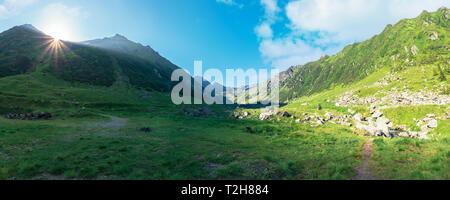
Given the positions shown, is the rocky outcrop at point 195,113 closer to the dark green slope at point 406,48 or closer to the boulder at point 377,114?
the boulder at point 377,114

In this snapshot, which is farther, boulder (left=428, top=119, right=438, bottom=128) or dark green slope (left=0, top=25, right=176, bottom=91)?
dark green slope (left=0, top=25, right=176, bottom=91)

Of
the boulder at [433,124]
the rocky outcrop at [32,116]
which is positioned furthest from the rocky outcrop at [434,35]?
the rocky outcrop at [32,116]

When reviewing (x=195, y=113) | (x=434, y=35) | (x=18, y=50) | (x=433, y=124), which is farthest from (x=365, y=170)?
(x=434, y=35)

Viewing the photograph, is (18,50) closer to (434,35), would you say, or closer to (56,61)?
(56,61)

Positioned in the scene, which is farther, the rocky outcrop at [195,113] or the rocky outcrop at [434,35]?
the rocky outcrop at [434,35]

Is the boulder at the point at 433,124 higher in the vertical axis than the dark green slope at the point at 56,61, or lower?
lower

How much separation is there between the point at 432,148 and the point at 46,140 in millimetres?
31992

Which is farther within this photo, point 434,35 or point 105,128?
point 434,35

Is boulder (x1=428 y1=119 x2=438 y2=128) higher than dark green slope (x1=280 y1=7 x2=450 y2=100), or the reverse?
dark green slope (x1=280 y1=7 x2=450 y2=100)

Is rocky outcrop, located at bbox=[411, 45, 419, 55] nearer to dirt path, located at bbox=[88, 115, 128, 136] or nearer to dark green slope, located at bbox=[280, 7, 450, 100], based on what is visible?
dark green slope, located at bbox=[280, 7, 450, 100]

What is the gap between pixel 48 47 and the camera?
106 metres

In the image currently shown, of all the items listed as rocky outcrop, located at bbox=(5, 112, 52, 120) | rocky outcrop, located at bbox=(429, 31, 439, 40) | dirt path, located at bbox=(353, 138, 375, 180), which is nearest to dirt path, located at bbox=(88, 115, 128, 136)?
rocky outcrop, located at bbox=(5, 112, 52, 120)

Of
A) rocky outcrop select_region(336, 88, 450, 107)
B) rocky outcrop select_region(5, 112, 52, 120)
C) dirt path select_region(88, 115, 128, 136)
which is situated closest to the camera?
dirt path select_region(88, 115, 128, 136)
